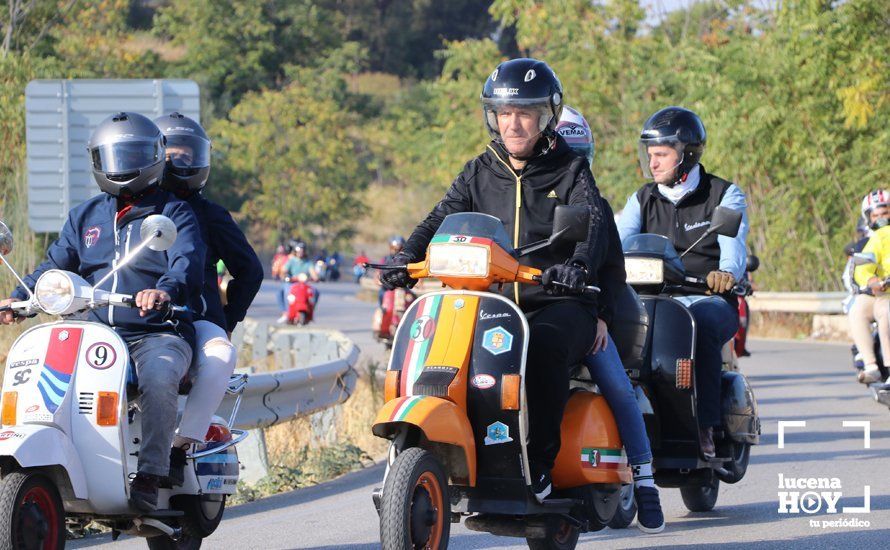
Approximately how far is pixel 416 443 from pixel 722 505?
3.24 meters

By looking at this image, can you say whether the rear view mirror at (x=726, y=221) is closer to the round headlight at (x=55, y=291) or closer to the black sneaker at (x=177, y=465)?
the black sneaker at (x=177, y=465)

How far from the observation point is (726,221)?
25.8ft

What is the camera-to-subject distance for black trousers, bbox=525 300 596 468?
6.21 m

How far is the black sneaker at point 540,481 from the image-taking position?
6227 millimetres

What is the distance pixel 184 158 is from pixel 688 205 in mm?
3042

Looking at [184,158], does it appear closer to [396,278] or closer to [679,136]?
[396,278]

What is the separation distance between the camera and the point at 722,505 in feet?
28.4

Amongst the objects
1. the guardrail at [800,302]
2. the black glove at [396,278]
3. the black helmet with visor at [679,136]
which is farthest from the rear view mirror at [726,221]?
the guardrail at [800,302]

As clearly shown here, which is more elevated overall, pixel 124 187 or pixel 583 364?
pixel 124 187

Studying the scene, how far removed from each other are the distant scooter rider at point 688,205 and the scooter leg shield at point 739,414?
0.81ft

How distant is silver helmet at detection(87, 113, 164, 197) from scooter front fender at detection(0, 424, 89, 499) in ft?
4.04

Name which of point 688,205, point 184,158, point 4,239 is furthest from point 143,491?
point 688,205

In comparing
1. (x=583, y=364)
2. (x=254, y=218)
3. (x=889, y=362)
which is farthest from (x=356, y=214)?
(x=583, y=364)

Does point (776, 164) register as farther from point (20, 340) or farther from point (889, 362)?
point (20, 340)
